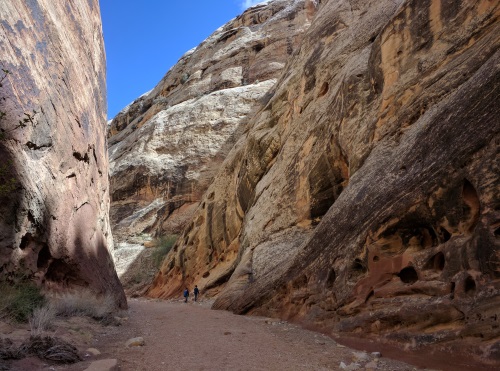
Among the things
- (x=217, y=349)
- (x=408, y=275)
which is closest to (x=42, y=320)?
(x=217, y=349)

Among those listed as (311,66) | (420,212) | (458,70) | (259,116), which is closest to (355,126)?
(458,70)

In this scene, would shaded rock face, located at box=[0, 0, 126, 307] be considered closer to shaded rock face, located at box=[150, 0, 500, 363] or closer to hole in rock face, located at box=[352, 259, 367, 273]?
shaded rock face, located at box=[150, 0, 500, 363]

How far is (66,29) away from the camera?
12203 millimetres

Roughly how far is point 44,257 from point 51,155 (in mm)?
2438

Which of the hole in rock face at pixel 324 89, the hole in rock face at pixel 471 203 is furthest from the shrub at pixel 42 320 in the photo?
the hole in rock face at pixel 324 89

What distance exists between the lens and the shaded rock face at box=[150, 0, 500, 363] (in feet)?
17.9

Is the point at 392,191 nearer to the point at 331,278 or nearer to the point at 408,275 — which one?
the point at 408,275

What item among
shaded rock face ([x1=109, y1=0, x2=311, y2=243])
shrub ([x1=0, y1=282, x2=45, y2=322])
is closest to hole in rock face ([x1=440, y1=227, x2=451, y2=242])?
shrub ([x1=0, y1=282, x2=45, y2=322])

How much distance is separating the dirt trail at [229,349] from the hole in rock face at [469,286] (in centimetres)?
126

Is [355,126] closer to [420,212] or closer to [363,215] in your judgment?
[363,215]

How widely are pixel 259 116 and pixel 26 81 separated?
47.1 feet

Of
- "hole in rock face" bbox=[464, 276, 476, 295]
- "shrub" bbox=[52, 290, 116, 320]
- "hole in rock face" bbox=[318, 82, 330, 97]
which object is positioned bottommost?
"shrub" bbox=[52, 290, 116, 320]

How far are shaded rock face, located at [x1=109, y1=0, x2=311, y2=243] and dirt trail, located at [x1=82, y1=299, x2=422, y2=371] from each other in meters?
21.9

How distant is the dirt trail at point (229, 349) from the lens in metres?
5.34
